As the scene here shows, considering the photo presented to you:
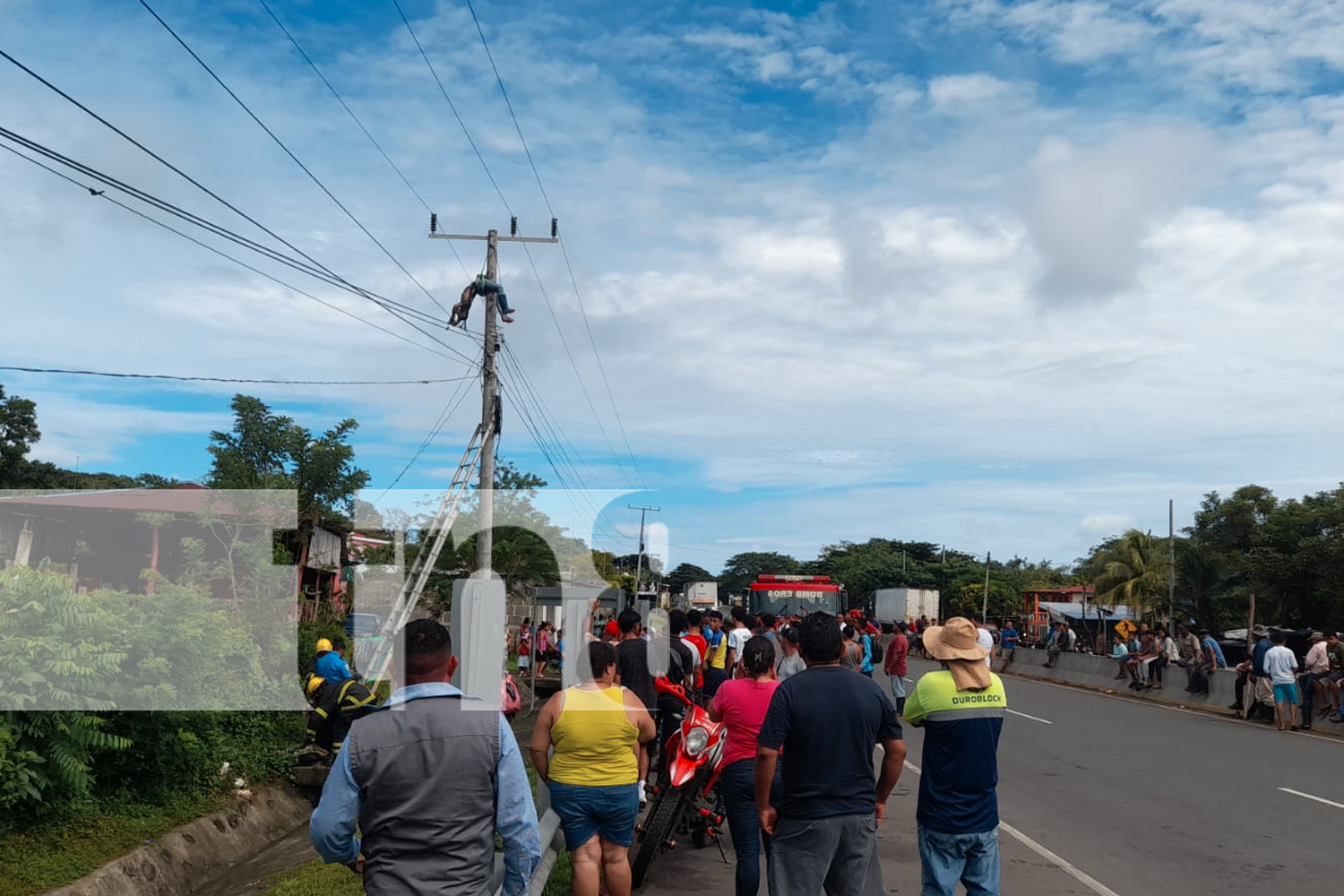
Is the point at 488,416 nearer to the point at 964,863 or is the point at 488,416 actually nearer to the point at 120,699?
the point at 120,699

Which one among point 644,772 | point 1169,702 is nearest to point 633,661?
point 644,772

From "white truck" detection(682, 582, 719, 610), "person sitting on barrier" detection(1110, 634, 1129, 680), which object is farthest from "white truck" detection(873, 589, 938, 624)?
"person sitting on barrier" detection(1110, 634, 1129, 680)

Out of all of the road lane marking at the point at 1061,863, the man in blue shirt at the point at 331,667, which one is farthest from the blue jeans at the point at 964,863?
the man in blue shirt at the point at 331,667

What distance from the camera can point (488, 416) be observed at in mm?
19500

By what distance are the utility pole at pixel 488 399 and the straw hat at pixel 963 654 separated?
42.3 ft

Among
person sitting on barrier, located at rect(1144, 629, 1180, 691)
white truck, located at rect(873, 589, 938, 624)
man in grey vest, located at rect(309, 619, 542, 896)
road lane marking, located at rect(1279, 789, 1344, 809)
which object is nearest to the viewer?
man in grey vest, located at rect(309, 619, 542, 896)

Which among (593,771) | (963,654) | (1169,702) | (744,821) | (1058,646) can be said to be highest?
(963,654)

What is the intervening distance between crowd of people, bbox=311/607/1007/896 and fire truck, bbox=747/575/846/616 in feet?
77.5

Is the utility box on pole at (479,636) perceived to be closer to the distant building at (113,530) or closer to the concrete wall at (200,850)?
the concrete wall at (200,850)

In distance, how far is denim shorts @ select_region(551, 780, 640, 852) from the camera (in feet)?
19.2

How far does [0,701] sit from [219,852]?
10.4 ft

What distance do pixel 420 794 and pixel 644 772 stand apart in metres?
3.69

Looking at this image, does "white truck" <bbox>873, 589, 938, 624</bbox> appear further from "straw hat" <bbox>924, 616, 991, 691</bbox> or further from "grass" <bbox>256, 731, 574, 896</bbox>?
"straw hat" <bbox>924, 616, 991, 691</bbox>

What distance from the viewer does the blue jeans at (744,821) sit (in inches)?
247
